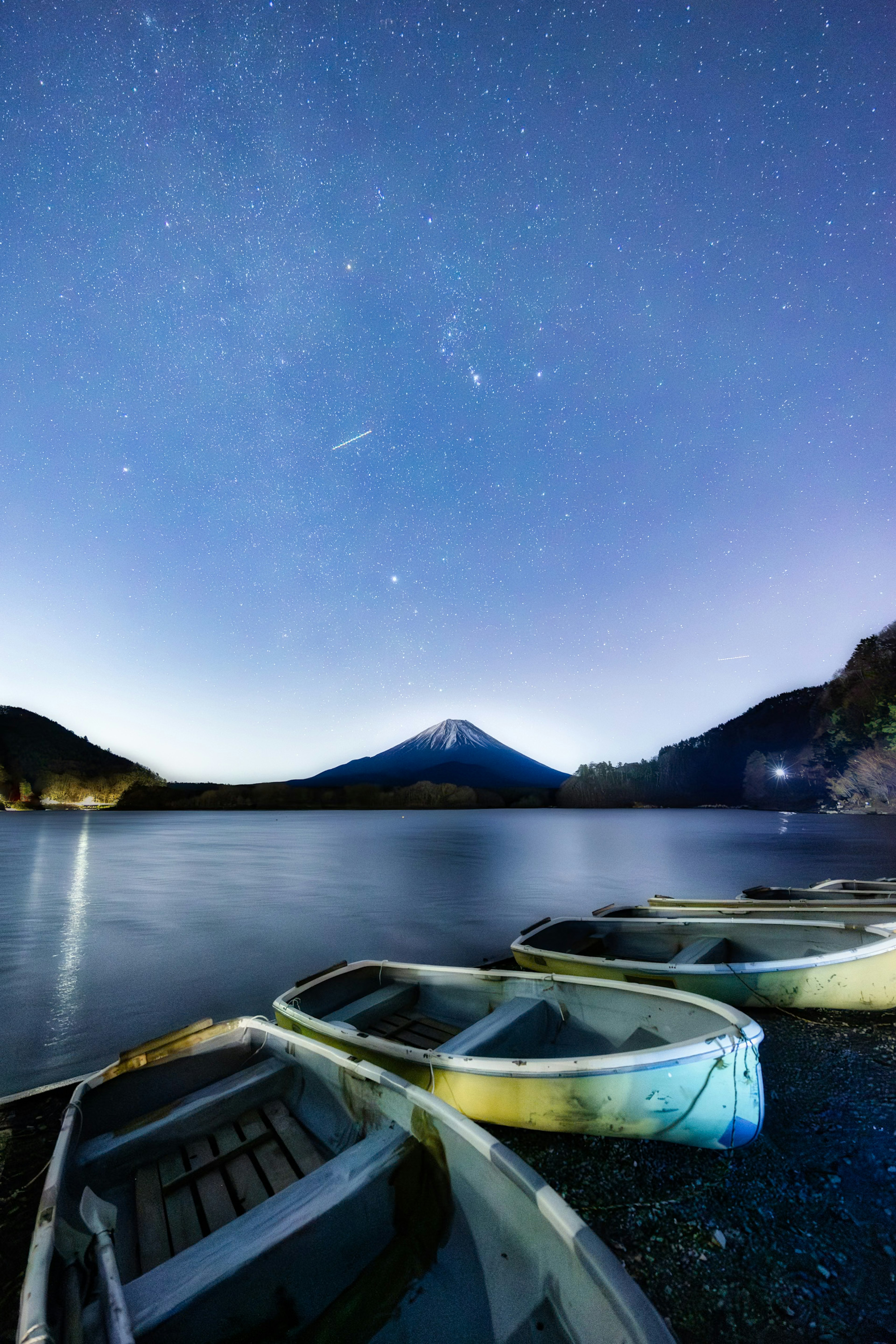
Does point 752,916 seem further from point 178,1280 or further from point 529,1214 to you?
point 178,1280

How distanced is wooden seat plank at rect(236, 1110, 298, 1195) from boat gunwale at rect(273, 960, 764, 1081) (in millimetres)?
1079

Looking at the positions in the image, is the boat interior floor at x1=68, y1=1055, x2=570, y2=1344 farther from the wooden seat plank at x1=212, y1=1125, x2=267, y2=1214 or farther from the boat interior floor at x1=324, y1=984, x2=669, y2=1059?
the boat interior floor at x1=324, y1=984, x2=669, y2=1059

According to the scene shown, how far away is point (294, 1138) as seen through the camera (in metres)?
3.84

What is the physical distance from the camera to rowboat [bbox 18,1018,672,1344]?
219 centimetres

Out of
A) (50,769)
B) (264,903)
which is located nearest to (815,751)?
(264,903)

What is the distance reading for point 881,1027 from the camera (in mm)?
6996

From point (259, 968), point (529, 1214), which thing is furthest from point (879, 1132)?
point (259, 968)

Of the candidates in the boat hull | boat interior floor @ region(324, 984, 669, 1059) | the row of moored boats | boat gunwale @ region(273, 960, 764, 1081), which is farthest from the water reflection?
the boat hull

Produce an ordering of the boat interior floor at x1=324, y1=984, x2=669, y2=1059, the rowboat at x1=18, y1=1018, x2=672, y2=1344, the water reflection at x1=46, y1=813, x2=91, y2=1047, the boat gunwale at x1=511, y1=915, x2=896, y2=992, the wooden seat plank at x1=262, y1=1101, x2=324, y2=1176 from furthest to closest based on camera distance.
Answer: the water reflection at x1=46, y1=813, x2=91, y2=1047 < the boat gunwale at x1=511, y1=915, x2=896, y2=992 < the boat interior floor at x1=324, y1=984, x2=669, y2=1059 < the wooden seat plank at x1=262, y1=1101, x2=324, y2=1176 < the rowboat at x1=18, y1=1018, x2=672, y2=1344

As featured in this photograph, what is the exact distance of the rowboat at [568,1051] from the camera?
4.25 meters

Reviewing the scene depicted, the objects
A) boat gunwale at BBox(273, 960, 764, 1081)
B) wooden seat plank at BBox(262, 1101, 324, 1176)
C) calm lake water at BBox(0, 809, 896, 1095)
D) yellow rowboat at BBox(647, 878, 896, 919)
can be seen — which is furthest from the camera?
calm lake water at BBox(0, 809, 896, 1095)

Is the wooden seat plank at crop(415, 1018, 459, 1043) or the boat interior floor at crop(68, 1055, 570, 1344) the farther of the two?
the wooden seat plank at crop(415, 1018, 459, 1043)

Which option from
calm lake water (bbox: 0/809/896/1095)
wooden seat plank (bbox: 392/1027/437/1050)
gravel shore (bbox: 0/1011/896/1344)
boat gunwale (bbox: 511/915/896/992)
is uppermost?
boat gunwale (bbox: 511/915/896/992)

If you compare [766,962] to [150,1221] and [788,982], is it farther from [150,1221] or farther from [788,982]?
[150,1221]
